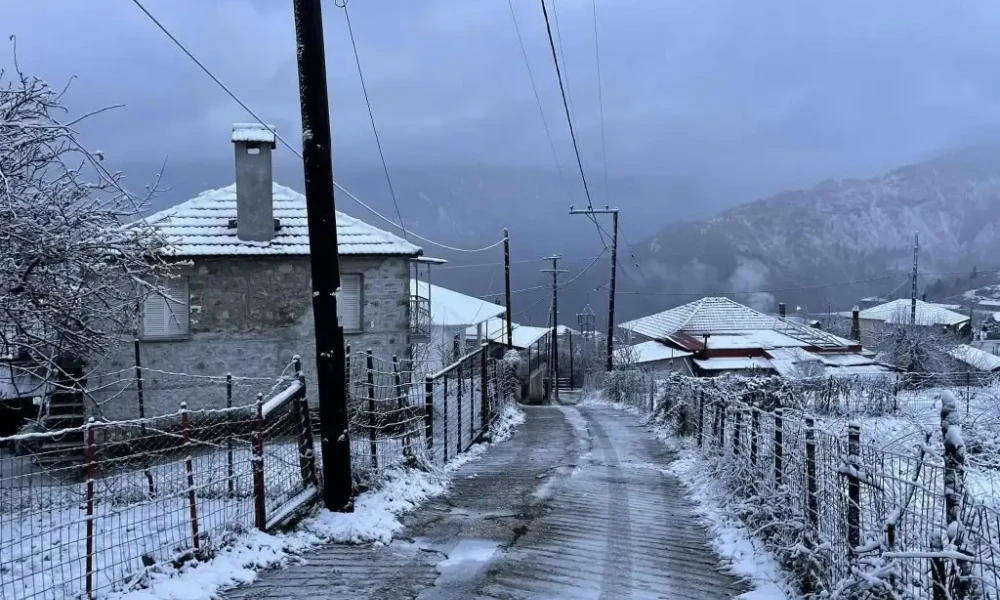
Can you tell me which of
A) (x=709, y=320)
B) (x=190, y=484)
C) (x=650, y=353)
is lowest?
(x=650, y=353)

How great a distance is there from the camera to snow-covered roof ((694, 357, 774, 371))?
1598 inches

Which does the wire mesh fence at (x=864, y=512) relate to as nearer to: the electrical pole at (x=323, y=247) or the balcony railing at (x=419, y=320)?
the electrical pole at (x=323, y=247)

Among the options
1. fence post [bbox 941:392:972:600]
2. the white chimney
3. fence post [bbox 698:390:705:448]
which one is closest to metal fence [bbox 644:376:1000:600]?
fence post [bbox 941:392:972:600]

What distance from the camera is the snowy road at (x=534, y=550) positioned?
20.3ft

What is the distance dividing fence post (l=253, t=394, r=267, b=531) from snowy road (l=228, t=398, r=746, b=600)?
0.61 m

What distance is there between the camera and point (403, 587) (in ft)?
20.2

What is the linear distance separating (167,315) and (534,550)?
15004 mm

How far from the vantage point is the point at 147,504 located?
243 inches

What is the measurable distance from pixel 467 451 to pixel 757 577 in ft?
28.0

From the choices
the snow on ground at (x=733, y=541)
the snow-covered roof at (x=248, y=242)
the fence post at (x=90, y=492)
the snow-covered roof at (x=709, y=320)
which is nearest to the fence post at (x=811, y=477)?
the snow on ground at (x=733, y=541)

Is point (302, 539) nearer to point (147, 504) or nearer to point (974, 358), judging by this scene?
point (147, 504)

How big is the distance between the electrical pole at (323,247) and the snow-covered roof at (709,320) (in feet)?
132

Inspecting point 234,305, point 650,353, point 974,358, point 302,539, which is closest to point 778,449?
point 302,539

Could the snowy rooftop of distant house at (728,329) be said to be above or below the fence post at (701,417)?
above
